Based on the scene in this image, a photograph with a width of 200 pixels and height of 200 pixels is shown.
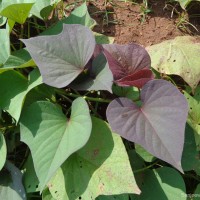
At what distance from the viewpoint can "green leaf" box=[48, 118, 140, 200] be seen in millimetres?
1266

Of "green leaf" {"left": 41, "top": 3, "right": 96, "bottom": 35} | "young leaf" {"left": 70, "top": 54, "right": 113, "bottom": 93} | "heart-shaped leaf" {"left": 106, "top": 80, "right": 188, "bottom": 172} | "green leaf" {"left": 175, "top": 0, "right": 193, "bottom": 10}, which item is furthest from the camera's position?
"green leaf" {"left": 175, "top": 0, "right": 193, "bottom": 10}

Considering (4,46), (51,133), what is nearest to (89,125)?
(51,133)

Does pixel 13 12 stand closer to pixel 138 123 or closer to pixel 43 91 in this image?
pixel 43 91

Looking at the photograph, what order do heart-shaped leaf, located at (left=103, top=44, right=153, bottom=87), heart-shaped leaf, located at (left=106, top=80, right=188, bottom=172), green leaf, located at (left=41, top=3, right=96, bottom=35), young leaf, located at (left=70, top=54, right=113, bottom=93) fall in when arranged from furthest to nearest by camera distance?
green leaf, located at (left=41, top=3, right=96, bottom=35) → heart-shaped leaf, located at (left=103, top=44, right=153, bottom=87) → young leaf, located at (left=70, top=54, right=113, bottom=93) → heart-shaped leaf, located at (left=106, top=80, right=188, bottom=172)

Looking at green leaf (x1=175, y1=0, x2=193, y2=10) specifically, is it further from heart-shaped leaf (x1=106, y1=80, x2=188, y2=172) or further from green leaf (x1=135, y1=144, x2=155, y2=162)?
green leaf (x1=135, y1=144, x2=155, y2=162)

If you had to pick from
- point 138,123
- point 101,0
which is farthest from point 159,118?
point 101,0

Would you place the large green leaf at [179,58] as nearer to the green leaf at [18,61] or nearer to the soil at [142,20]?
the soil at [142,20]

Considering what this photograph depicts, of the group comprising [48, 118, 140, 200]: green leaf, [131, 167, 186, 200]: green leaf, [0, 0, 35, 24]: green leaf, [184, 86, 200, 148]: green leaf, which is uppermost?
[0, 0, 35, 24]: green leaf

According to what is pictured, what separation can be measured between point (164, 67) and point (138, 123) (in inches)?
15.0

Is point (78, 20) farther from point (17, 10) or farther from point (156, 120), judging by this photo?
point (156, 120)

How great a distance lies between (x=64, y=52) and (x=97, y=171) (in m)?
0.43

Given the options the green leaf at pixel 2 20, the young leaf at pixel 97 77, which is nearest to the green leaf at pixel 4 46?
the green leaf at pixel 2 20

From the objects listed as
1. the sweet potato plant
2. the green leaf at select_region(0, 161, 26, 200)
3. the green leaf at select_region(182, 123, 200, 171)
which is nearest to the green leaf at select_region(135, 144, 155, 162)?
the sweet potato plant

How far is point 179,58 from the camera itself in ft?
4.98
